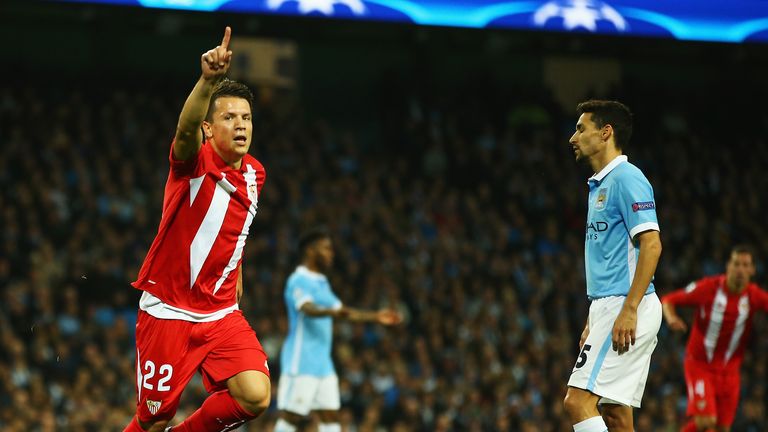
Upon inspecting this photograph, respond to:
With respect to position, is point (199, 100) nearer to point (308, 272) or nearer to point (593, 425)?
point (593, 425)

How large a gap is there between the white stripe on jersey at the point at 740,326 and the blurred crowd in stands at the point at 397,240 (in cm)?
445

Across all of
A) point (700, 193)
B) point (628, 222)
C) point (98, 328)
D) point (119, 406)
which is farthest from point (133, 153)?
point (628, 222)

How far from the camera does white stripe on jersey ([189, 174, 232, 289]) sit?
5.27 metres

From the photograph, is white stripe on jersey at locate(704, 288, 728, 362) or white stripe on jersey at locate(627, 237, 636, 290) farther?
white stripe on jersey at locate(704, 288, 728, 362)

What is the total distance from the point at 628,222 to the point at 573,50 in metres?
13.2

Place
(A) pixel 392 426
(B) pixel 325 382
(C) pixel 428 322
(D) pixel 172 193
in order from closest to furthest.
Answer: (D) pixel 172 193
(B) pixel 325 382
(A) pixel 392 426
(C) pixel 428 322

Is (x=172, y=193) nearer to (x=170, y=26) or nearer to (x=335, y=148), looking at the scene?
(x=335, y=148)

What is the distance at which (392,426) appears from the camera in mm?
12609

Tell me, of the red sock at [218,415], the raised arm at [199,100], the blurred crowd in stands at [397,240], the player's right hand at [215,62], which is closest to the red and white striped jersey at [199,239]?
the raised arm at [199,100]

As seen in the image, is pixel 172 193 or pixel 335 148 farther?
pixel 335 148

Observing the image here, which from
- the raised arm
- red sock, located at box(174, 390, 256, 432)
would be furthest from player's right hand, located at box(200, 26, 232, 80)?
red sock, located at box(174, 390, 256, 432)

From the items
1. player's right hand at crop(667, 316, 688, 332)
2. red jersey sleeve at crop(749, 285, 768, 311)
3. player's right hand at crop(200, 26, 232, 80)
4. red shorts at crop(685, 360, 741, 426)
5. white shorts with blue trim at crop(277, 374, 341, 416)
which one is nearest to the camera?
player's right hand at crop(200, 26, 232, 80)

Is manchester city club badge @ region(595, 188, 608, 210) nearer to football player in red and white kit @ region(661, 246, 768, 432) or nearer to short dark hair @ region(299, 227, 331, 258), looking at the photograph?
football player in red and white kit @ region(661, 246, 768, 432)

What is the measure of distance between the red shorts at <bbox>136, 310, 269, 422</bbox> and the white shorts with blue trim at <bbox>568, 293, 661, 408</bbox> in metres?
1.65
